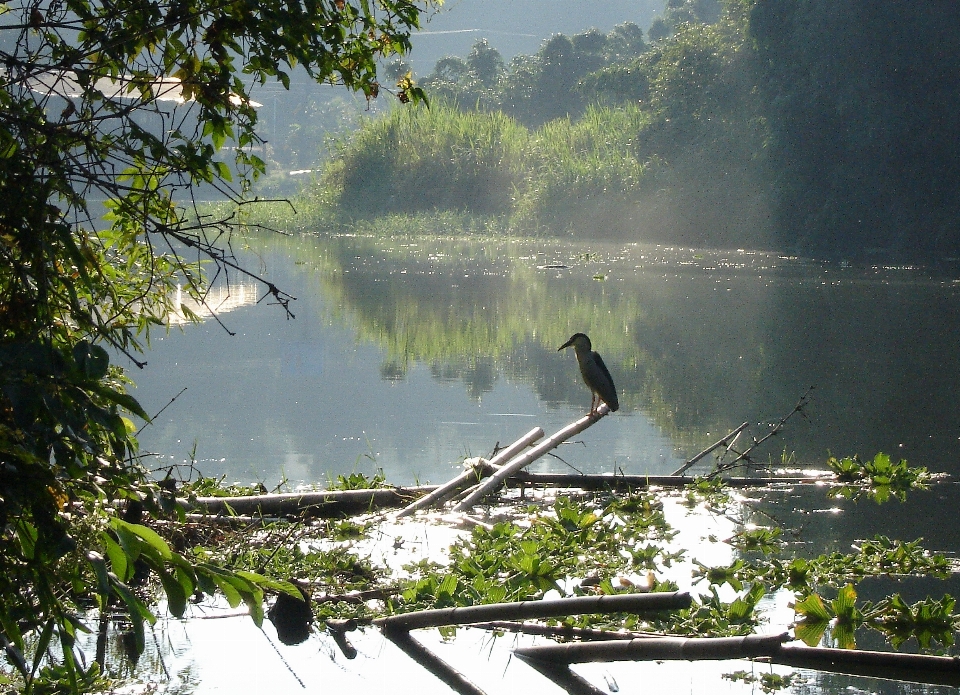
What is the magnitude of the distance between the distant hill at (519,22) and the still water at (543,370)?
125 metres

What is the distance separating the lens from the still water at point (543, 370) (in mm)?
7609

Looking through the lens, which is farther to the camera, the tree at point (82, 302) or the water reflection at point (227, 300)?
the water reflection at point (227, 300)

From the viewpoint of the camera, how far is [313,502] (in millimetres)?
4910

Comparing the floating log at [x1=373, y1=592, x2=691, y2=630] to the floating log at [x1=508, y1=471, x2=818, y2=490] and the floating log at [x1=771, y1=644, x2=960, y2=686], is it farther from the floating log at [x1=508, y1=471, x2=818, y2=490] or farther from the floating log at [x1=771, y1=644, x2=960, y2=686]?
the floating log at [x1=508, y1=471, x2=818, y2=490]

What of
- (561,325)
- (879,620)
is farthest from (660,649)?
(561,325)

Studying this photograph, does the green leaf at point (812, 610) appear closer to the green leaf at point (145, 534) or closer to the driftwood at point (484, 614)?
the driftwood at point (484, 614)

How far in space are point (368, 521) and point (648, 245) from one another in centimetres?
2633

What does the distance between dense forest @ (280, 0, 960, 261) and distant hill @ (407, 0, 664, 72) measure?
325 ft

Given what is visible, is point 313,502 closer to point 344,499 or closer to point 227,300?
point 344,499


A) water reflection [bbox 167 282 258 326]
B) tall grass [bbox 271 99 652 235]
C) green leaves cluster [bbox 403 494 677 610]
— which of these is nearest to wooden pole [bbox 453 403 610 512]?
green leaves cluster [bbox 403 494 677 610]

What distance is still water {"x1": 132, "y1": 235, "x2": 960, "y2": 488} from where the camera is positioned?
7.61 metres

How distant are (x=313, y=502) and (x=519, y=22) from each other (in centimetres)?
15801

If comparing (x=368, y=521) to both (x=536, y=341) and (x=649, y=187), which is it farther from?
(x=649, y=187)

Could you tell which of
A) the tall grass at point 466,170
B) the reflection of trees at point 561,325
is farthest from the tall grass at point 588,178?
the reflection of trees at point 561,325
